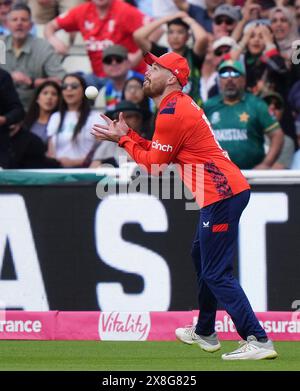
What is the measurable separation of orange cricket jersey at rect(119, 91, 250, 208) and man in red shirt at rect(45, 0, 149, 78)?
533cm

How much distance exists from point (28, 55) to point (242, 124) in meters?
3.31

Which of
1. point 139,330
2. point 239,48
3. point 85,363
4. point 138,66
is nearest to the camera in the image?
point 85,363

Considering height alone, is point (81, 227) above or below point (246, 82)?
below

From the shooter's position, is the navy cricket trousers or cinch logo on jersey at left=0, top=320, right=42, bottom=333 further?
cinch logo on jersey at left=0, top=320, right=42, bottom=333

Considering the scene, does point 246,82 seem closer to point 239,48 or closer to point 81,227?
point 239,48

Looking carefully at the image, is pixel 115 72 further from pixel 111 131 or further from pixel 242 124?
pixel 111 131

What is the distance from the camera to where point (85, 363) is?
7.55 m

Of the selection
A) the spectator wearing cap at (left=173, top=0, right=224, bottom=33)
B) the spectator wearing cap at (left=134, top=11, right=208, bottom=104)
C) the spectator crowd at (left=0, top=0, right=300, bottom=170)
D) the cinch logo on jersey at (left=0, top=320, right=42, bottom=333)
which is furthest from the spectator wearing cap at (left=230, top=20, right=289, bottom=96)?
the cinch logo on jersey at (left=0, top=320, right=42, bottom=333)

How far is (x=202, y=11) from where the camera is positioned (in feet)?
43.8

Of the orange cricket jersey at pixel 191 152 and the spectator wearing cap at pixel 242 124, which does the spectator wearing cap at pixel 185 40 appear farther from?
the orange cricket jersey at pixel 191 152

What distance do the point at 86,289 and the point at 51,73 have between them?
4.30 metres

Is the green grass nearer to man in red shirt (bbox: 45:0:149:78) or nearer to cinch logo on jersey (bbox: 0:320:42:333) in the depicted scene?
cinch logo on jersey (bbox: 0:320:42:333)

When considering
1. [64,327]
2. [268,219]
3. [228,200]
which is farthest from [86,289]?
[228,200]

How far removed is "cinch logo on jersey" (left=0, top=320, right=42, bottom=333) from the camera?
374 inches
